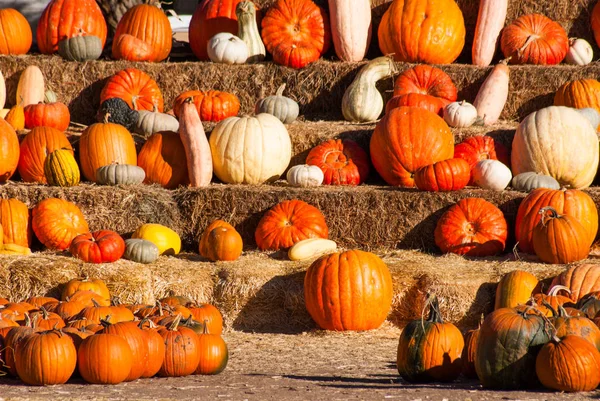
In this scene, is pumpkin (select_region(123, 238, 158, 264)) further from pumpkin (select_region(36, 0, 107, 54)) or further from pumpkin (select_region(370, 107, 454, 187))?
pumpkin (select_region(36, 0, 107, 54))

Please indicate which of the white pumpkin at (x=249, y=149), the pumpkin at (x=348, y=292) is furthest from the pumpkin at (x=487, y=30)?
the pumpkin at (x=348, y=292)

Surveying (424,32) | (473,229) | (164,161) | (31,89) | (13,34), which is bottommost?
(473,229)

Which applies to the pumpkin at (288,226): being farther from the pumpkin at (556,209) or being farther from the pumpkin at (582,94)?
the pumpkin at (582,94)

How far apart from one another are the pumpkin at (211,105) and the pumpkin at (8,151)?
1.57 metres

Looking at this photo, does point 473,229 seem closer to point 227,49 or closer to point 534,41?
point 534,41

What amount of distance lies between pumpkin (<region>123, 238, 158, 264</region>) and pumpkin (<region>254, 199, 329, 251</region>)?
0.89 m

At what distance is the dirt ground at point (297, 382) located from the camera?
16.5 ft

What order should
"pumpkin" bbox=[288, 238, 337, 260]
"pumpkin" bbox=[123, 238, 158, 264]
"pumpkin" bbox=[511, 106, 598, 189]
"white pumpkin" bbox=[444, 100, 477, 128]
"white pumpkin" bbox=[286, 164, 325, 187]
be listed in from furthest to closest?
"white pumpkin" bbox=[444, 100, 477, 128] → "white pumpkin" bbox=[286, 164, 325, 187] → "pumpkin" bbox=[511, 106, 598, 189] → "pumpkin" bbox=[288, 238, 337, 260] → "pumpkin" bbox=[123, 238, 158, 264]

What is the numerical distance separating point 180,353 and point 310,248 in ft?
7.63

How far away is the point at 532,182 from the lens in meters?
8.65

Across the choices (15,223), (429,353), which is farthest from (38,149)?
(429,353)

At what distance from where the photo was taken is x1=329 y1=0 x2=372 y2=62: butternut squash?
1066cm

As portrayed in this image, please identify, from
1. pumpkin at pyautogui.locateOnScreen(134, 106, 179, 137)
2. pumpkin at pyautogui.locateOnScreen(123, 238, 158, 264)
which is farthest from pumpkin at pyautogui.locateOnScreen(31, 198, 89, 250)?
pumpkin at pyautogui.locateOnScreen(134, 106, 179, 137)

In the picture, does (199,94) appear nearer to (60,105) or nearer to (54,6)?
(60,105)
